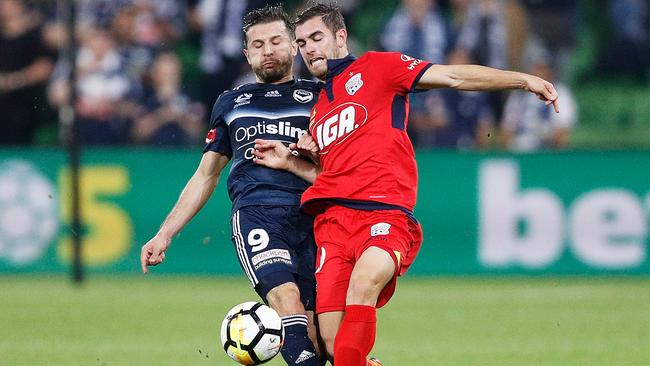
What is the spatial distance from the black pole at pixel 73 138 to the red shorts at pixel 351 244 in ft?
23.7

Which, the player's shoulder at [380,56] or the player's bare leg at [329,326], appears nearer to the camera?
the player's bare leg at [329,326]

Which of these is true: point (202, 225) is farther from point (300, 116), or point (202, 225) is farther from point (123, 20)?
point (300, 116)

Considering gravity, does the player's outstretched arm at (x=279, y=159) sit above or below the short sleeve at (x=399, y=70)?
below

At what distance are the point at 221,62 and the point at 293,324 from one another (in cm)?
813

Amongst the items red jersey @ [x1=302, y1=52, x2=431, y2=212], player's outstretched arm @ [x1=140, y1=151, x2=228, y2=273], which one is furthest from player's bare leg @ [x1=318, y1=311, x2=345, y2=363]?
player's outstretched arm @ [x1=140, y1=151, x2=228, y2=273]

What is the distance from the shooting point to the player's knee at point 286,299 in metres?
6.81

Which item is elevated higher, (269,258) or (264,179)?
(264,179)

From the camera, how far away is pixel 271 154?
7.13 meters

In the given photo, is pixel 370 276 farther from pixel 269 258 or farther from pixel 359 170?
pixel 269 258

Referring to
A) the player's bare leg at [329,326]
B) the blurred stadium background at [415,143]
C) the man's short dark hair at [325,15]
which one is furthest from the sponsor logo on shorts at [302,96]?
the blurred stadium background at [415,143]

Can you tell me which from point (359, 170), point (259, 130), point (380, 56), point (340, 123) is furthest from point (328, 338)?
point (380, 56)

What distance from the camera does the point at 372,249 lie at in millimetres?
6527

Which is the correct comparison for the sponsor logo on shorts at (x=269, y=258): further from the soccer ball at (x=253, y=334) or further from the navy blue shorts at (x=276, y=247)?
the soccer ball at (x=253, y=334)

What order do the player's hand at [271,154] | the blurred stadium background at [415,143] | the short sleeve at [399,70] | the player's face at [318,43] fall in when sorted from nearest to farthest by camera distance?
the short sleeve at [399,70], the player's face at [318,43], the player's hand at [271,154], the blurred stadium background at [415,143]
